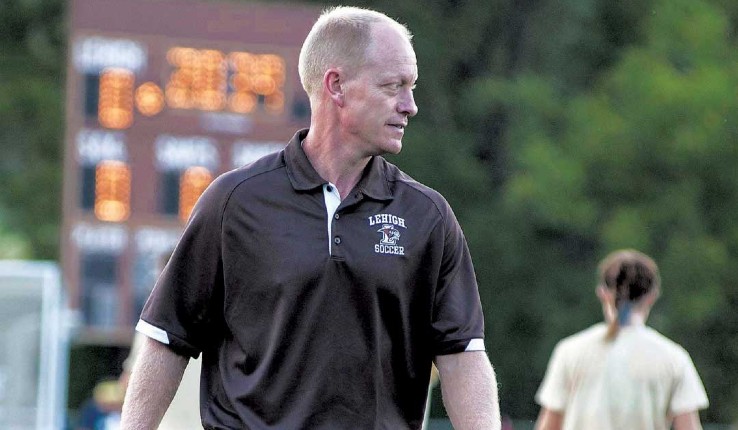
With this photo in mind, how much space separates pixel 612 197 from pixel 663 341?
17858 millimetres

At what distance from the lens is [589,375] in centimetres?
775

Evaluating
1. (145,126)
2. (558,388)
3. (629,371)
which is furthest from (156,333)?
(145,126)

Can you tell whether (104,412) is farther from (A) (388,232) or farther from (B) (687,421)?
(A) (388,232)

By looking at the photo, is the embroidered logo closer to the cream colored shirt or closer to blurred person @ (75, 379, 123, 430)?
the cream colored shirt

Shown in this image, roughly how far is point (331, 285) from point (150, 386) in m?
0.50

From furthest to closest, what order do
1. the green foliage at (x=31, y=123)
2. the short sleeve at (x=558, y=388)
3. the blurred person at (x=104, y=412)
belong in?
the green foliage at (x=31, y=123) < the blurred person at (x=104, y=412) < the short sleeve at (x=558, y=388)

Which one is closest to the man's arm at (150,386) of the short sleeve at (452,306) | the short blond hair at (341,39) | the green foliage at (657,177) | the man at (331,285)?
the man at (331,285)

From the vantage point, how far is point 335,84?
4.45m

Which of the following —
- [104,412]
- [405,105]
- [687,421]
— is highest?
[405,105]

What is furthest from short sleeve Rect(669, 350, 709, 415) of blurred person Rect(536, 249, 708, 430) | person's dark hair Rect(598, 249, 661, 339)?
person's dark hair Rect(598, 249, 661, 339)

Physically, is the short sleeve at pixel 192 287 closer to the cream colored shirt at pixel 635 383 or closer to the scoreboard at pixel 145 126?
the cream colored shirt at pixel 635 383

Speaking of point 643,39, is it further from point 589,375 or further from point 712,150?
point 589,375

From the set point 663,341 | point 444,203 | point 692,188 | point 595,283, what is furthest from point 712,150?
point 444,203

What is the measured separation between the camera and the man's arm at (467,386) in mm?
4441
